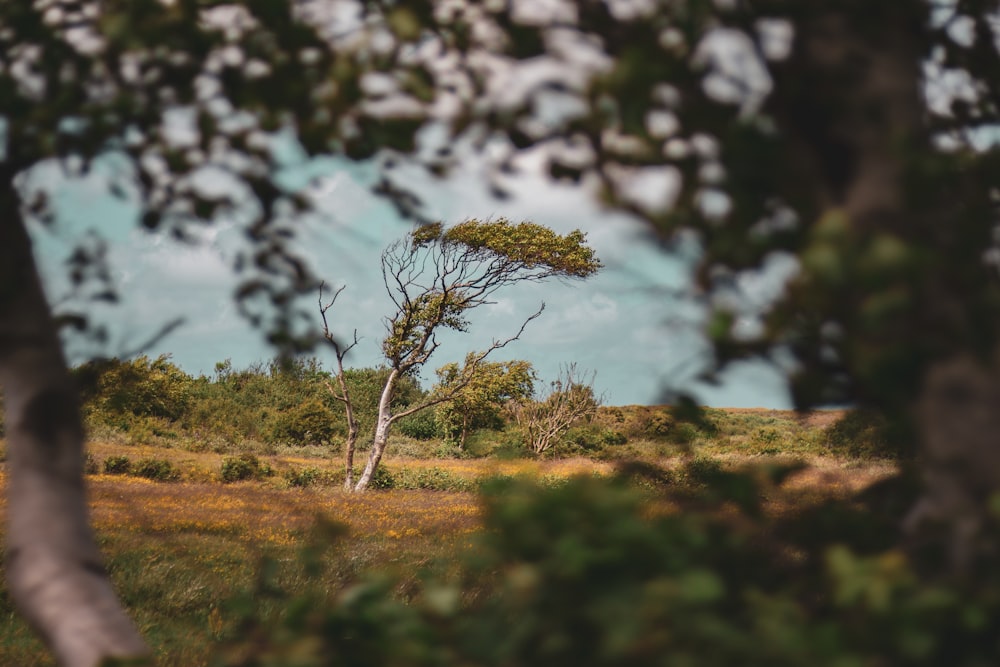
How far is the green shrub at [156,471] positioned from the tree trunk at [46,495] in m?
22.4

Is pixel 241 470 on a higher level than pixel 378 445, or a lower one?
lower

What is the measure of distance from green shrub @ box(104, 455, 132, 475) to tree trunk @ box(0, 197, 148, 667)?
23.3 m

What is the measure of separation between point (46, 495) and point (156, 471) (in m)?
22.7

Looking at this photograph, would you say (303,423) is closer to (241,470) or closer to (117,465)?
(241,470)

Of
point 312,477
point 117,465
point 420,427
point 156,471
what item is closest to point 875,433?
point 156,471

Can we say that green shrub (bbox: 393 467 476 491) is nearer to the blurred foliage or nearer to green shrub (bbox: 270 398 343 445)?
green shrub (bbox: 270 398 343 445)

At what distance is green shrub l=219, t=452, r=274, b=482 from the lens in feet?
78.3

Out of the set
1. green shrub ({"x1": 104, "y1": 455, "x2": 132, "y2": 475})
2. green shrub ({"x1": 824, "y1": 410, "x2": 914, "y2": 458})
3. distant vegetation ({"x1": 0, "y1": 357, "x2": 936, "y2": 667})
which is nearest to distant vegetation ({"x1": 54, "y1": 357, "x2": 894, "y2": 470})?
green shrub ({"x1": 104, "y1": 455, "x2": 132, "y2": 475})

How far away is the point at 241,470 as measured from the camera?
80.6 ft

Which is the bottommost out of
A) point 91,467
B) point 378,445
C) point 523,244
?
point 91,467

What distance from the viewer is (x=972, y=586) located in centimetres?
132

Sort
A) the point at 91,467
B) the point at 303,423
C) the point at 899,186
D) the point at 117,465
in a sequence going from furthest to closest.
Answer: the point at 303,423 → the point at 117,465 → the point at 91,467 → the point at 899,186

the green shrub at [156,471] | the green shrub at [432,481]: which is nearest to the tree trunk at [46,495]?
the green shrub at [156,471]

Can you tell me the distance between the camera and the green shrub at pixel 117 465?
22.4m
